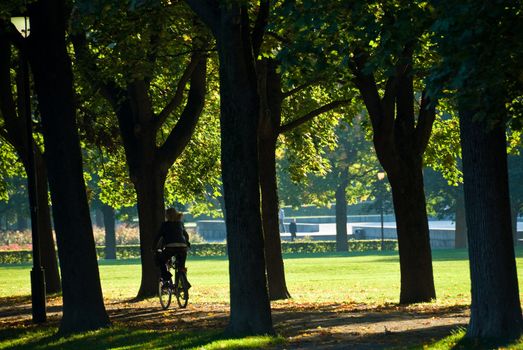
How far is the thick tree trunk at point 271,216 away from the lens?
2138cm

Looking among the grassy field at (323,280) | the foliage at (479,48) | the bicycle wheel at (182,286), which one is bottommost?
the grassy field at (323,280)

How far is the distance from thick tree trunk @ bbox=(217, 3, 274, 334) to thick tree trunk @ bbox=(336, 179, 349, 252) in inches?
2047

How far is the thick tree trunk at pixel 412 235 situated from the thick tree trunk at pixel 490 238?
753 centimetres

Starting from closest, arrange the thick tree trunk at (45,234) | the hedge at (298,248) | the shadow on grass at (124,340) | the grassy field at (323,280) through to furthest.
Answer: the shadow on grass at (124,340) < the thick tree trunk at (45,234) < the grassy field at (323,280) < the hedge at (298,248)

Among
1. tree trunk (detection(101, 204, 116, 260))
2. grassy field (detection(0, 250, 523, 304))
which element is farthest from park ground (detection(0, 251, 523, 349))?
tree trunk (detection(101, 204, 116, 260))

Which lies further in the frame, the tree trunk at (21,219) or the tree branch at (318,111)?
the tree trunk at (21,219)

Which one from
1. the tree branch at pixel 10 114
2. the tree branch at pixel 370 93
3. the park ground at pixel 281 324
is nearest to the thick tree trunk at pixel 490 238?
the park ground at pixel 281 324

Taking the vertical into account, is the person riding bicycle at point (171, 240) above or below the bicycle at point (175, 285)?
above

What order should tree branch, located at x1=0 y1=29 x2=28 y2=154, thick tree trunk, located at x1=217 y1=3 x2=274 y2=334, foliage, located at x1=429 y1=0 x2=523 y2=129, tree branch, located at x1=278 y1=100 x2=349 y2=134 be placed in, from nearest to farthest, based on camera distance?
foliage, located at x1=429 y1=0 x2=523 y2=129, thick tree trunk, located at x1=217 y1=3 x2=274 y2=334, tree branch, located at x1=278 y1=100 x2=349 y2=134, tree branch, located at x1=0 y1=29 x2=28 y2=154

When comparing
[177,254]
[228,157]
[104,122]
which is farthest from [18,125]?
[228,157]

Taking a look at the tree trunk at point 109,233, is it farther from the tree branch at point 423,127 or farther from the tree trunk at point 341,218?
the tree branch at point 423,127

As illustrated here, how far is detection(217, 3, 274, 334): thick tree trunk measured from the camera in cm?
1266

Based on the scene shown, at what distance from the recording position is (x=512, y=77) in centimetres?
1027

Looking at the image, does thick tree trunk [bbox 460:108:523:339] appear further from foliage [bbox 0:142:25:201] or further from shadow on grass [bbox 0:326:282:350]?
foliage [bbox 0:142:25:201]
